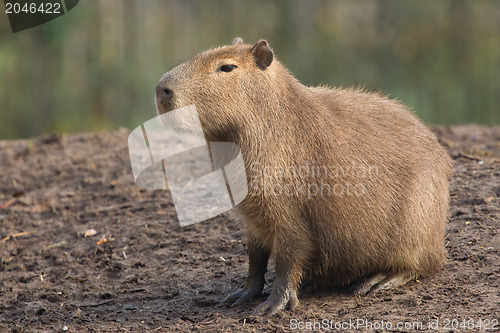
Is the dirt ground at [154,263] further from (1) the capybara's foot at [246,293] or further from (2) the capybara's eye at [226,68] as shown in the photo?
(2) the capybara's eye at [226,68]

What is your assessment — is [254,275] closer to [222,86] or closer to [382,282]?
[382,282]

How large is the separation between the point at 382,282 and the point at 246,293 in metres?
0.83

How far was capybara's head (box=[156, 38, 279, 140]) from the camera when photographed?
3473mm

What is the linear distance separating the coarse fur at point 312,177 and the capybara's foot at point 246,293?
2 cm

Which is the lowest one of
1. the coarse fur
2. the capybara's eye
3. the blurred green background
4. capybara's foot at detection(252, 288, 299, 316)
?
capybara's foot at detection(252, 288, 299, 316)

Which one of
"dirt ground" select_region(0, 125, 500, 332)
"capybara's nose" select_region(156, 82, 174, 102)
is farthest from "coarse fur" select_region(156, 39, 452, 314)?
"dirt ground" select_region(0, 125, 500, 332)

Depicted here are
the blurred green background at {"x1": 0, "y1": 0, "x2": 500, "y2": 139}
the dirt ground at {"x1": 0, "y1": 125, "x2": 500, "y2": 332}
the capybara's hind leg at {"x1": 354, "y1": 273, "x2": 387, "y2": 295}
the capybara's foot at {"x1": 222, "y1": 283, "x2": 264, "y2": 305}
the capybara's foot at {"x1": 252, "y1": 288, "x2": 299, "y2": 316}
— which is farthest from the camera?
the blurred green background at {"x1": 0, "y1": 0, "x2": 500, "y2": 139}

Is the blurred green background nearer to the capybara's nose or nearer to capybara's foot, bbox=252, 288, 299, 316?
the capybara's nose

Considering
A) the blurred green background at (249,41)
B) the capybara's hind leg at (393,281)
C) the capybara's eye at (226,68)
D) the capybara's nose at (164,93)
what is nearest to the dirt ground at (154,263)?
the capybara's hind leg at (393,281)

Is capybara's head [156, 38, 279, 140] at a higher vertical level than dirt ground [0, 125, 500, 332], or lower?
higher

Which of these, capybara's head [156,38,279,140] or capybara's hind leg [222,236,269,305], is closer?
capybara's head [156,38,279,140]

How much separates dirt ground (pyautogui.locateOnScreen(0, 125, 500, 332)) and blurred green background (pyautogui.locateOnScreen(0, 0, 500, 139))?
13.7ft

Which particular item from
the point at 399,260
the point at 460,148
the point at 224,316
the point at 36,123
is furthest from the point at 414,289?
the point at 36,123

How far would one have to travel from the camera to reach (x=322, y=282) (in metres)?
3.76
